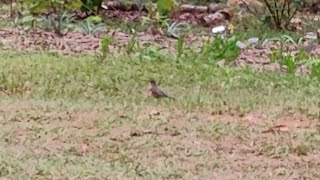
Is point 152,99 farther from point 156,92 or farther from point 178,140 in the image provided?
point 178,140

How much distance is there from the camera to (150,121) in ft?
15.5

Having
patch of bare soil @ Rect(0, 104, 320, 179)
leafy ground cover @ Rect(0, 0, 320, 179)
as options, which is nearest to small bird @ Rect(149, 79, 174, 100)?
leafy ground cover @ Rect(0, 0, 320, 179)

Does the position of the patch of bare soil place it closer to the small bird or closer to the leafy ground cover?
the leafy ground cover

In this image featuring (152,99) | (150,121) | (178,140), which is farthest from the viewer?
(152,99)

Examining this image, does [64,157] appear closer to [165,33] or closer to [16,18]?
[165,33]

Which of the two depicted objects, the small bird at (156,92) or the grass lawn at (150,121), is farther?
the small bird at (156,92)

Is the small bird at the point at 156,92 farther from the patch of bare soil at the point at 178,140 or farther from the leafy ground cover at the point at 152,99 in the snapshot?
the patch of bare soil at the point at 178,140

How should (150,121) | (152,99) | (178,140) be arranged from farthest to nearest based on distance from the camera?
(152,99) → (150,121) → (178,140)

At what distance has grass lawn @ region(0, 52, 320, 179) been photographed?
155 inches

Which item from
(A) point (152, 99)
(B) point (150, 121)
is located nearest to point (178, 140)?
(B) point (150, 121)

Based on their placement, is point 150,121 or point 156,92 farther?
point 156,92

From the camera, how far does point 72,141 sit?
14.1 feet

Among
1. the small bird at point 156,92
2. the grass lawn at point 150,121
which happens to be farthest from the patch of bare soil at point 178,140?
the small bird at point 156,92

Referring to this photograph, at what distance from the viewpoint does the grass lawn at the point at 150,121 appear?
155 inches
